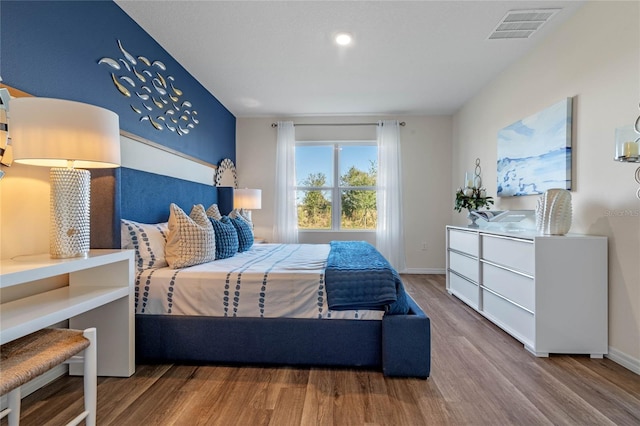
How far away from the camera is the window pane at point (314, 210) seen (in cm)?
486

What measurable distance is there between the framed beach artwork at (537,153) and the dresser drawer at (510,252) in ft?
2.07

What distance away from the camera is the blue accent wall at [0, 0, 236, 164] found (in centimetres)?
155

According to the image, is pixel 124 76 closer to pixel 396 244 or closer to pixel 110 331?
pixel 110 331

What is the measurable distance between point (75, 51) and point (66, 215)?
3.73 ft

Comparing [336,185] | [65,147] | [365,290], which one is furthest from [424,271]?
[65,147]

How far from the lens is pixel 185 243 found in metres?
2.13

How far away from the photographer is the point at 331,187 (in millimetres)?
4859

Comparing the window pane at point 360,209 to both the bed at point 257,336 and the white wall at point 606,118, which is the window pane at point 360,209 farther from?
the bed at point 257,336

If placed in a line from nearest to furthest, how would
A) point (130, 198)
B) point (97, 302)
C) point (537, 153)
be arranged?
point (97, 302), point (130, 198), point (537, 153)

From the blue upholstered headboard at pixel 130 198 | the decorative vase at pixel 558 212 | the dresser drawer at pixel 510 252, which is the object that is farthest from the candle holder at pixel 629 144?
the blue upholstered headboard at pixel 130 198

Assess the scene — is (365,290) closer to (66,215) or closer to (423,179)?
(66,215)

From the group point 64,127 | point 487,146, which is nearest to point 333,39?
point 64,127

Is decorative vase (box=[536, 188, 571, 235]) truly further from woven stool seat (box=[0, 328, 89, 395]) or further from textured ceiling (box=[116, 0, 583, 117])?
woven stool seat (box=[0, 328, 89, 395])

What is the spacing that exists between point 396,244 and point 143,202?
3500 millimetres
